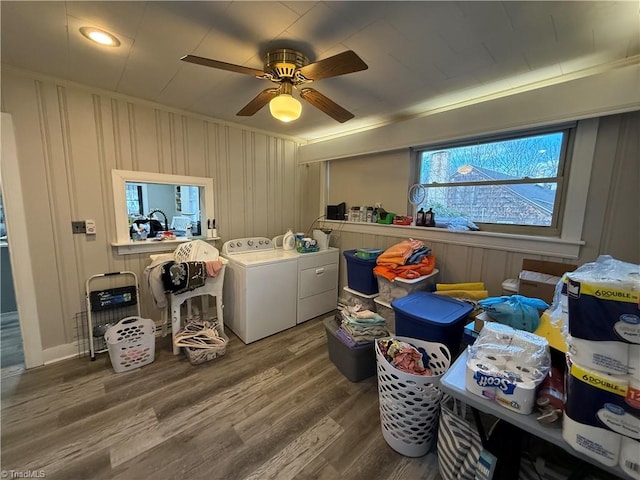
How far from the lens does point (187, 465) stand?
1.38m

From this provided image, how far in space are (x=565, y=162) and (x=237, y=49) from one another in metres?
2.40

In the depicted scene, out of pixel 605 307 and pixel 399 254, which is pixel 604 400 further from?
pixel 399 254

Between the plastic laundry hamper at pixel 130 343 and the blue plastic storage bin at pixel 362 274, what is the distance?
6.17 ft

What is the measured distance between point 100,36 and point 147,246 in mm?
1699

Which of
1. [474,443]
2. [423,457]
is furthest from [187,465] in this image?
[474,443]

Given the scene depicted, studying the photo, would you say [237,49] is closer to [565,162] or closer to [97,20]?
[97,20]

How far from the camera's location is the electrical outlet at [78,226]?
2182mm

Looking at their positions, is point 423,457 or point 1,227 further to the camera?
point 1,227

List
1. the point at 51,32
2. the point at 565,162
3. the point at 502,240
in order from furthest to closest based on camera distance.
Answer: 1. the point at 502,240
2. the point at 565,162
3. the point at 51,32

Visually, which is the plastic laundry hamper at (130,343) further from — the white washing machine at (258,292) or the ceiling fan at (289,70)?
the ceiling fan at (289,70)

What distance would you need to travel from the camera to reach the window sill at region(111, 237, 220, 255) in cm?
240

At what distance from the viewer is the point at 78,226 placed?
86.6 inches

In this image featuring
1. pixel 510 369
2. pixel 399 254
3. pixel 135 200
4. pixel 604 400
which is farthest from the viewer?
pixel 135 200
